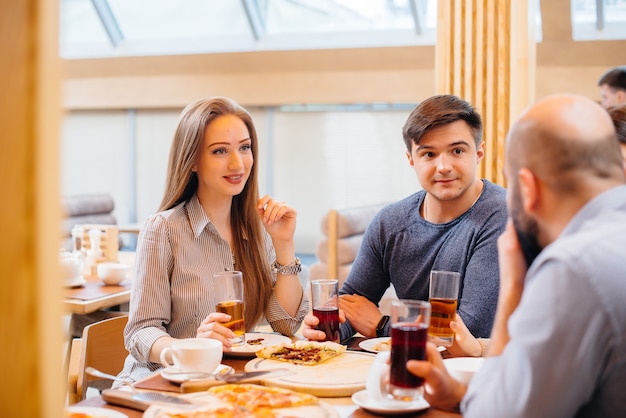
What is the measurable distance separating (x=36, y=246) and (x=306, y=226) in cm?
814

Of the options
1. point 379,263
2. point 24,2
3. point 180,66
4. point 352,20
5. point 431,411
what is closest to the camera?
point 24,2

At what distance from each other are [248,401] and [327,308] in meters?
0.60

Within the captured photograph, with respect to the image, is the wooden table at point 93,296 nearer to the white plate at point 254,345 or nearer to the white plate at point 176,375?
the white plate at point 254,345

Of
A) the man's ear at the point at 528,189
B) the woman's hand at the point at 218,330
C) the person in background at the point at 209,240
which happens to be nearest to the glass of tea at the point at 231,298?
the woman's hand at the point at 218,330

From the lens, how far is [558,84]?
734 centimetres

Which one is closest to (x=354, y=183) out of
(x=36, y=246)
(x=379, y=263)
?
(x=379, y=263)

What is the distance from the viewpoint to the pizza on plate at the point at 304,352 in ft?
6.26

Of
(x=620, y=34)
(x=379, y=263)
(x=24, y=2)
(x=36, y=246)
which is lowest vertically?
(x=379, y=263)

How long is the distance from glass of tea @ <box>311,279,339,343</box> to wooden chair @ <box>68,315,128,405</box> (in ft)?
2.64

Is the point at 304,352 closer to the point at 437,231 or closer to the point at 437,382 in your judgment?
the point at 437,382

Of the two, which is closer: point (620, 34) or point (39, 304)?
point (39, 304)

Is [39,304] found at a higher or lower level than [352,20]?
lower

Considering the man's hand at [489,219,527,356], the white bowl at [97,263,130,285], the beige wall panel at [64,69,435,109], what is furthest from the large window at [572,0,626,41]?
the man's hand at [489,219,527,356]

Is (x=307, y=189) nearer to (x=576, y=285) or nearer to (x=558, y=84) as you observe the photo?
(x=558, y=84)
